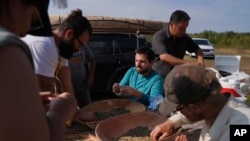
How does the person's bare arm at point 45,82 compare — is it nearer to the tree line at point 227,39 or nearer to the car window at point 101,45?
the car window at point 101,45

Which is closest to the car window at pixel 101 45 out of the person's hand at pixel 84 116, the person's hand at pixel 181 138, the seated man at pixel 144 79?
the seated man at pixel 144 79

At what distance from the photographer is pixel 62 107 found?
102cm

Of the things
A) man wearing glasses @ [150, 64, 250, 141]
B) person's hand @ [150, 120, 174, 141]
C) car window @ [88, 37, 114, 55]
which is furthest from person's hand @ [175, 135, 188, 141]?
car window @ [88, 37, 114, 55]

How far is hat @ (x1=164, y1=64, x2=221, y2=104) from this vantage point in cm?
162

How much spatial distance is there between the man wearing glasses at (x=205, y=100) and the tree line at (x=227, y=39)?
36.5 metres

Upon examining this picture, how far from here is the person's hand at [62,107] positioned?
38.8 inches

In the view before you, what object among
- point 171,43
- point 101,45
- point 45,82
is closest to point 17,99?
point 45,82

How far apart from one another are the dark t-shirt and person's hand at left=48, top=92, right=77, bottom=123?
128 inches

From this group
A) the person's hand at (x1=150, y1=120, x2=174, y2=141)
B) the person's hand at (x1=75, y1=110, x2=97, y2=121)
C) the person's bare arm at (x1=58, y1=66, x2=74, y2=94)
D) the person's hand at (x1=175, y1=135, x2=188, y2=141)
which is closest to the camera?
the person's hand at (x1=175, y1=135, x2=188, y2=141)

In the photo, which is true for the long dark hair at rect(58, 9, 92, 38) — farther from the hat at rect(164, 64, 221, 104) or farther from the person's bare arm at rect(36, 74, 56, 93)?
the hat at rect(164, 64, 221, 104)

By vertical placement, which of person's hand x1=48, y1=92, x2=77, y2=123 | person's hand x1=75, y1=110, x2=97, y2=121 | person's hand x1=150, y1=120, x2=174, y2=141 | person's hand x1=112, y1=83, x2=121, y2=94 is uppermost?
person's hand x1=48, y1=92, x2=77, y2=123

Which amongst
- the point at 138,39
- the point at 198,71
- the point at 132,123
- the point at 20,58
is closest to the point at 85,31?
the point at 132,123

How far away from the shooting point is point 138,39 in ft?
27.3

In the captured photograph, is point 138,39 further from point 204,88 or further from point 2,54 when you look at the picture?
point 2,54
